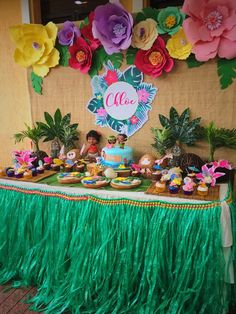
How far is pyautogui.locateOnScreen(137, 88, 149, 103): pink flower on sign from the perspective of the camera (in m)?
1.75

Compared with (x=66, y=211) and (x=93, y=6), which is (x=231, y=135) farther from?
(x=93, y=6)

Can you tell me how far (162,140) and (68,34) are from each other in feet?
3.03

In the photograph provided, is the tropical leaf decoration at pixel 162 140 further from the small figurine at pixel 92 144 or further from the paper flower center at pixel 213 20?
the paper flower center at pixel 213 20

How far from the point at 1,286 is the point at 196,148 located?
1.41 m

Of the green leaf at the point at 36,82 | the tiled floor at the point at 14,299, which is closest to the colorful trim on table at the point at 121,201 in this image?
the tiled floor at the point at 14,299

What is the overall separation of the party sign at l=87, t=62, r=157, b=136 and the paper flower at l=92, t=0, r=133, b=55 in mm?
155

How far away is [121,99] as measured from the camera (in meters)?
1.81

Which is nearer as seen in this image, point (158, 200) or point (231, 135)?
point (158, 200)

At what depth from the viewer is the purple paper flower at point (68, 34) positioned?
1.79m

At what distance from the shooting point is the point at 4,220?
1.57 metres

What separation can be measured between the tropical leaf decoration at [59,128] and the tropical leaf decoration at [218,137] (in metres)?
0.91

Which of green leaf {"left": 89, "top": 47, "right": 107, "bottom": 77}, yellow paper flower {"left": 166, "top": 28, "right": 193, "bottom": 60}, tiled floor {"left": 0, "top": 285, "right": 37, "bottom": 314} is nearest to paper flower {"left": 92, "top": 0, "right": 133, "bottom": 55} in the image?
green leaf {"left": 89, "top": 47, "right": 107, "bottom": 77}

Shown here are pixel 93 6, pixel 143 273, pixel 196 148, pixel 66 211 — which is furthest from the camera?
pixel 93 6

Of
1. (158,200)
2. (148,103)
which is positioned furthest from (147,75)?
(158,200)
